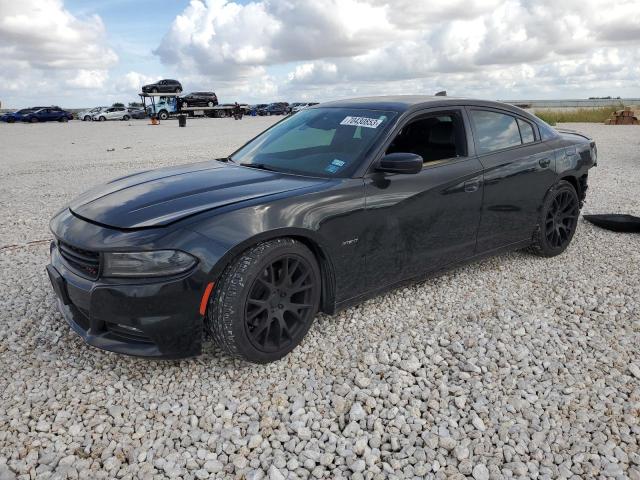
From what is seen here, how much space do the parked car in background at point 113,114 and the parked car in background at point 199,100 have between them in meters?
6.14

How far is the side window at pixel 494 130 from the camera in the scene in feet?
14.3

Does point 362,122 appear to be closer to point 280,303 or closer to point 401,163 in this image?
point 401,163

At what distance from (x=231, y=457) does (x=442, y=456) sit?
0.98 metres

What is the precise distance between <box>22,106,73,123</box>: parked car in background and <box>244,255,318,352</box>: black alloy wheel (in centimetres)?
4864

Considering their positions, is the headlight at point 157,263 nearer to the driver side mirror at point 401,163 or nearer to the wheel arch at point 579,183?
the driver side mirror at point 401,163

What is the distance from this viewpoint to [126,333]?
2932 millimetres

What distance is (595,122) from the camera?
29.9m

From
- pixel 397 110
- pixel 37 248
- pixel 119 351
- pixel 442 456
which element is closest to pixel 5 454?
pixel 119 351

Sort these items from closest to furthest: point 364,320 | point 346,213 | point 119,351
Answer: point 119,351 < point 346,213 < point 364,320

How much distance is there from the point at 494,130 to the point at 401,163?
5.03 feet

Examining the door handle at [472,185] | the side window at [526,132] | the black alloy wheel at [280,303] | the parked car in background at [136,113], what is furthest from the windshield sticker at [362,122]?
the parked car in background at [136,113]

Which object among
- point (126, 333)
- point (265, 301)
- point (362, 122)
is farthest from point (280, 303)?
point (362, 122)

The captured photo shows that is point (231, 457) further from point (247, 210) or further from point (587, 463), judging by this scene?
point (587, 463)

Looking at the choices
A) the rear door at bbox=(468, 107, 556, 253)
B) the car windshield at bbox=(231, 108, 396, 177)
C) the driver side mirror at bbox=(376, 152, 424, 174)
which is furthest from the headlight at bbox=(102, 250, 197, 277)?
the rear door at bbox=(468, 107, 556, 253)
